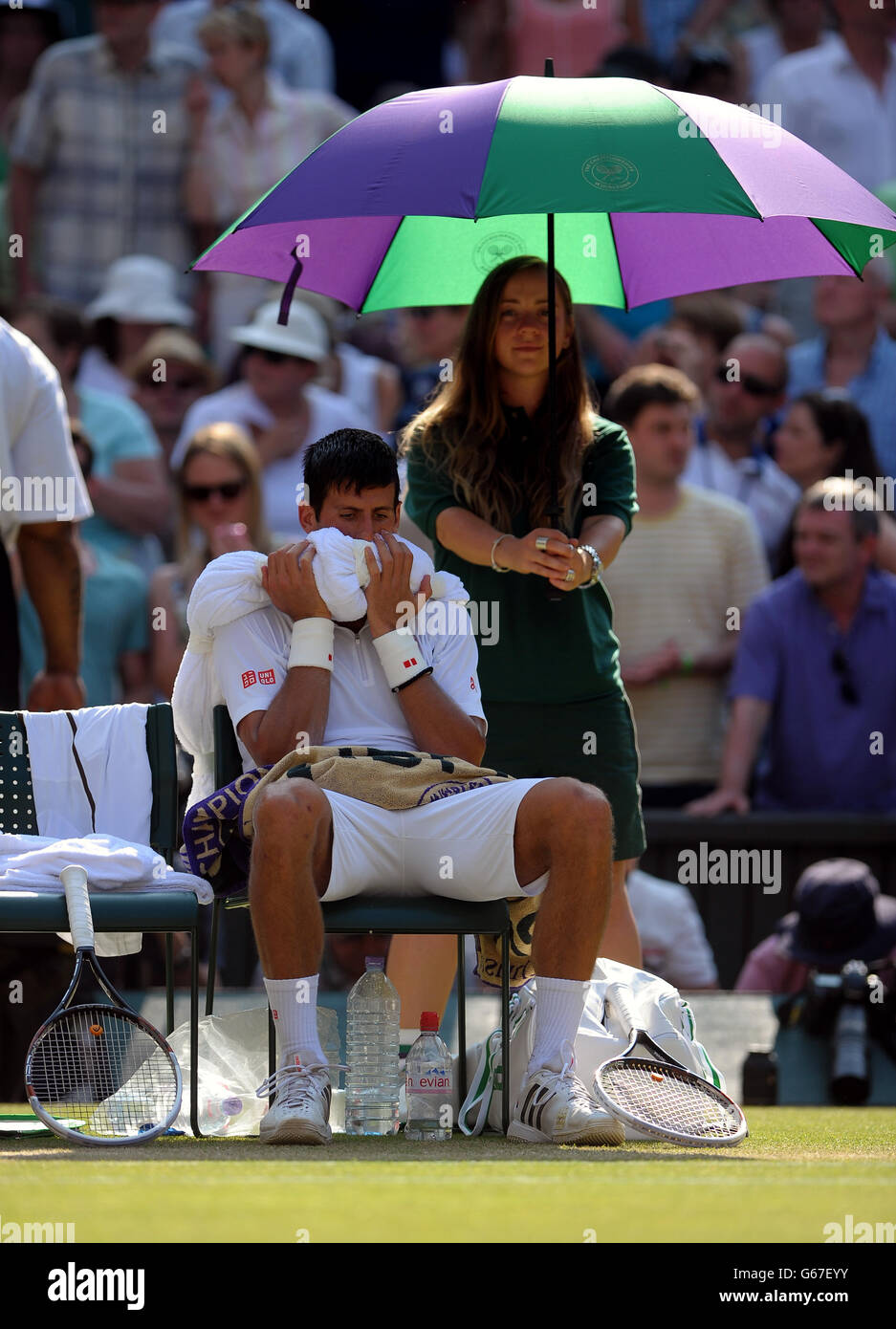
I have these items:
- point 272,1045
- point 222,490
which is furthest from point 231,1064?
point 222,490

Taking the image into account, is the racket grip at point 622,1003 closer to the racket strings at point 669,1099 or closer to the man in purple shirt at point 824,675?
the racket strings at point 669,1099

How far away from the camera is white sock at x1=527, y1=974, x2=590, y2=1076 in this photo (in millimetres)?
4484

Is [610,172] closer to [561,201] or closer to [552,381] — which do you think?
[561,201]

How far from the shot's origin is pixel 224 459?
777cm

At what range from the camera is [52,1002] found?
21.5ft

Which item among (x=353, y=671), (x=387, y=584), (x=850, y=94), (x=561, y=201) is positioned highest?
(x=850, y=94)

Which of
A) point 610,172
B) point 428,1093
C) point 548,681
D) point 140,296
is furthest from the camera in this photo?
point 140,296

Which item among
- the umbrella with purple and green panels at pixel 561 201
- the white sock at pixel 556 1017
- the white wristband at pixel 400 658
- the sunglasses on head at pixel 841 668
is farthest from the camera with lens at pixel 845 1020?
the white wristband at pixel 400 658

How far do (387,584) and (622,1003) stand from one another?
1.06 m

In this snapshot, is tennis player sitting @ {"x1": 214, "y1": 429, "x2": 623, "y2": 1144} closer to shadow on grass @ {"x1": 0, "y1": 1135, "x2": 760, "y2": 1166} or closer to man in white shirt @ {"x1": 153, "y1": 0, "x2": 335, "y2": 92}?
shadow on grass @ {"x1": 0, "y1": 1135, "x2": 760, "y2": 1166}

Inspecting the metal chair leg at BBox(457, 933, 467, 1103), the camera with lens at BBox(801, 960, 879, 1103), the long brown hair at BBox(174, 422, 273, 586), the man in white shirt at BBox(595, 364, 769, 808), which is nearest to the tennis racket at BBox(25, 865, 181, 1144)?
the metal chair leg at BBox(457, 933, 467, 1103)

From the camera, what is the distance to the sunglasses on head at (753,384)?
9.00 metres
